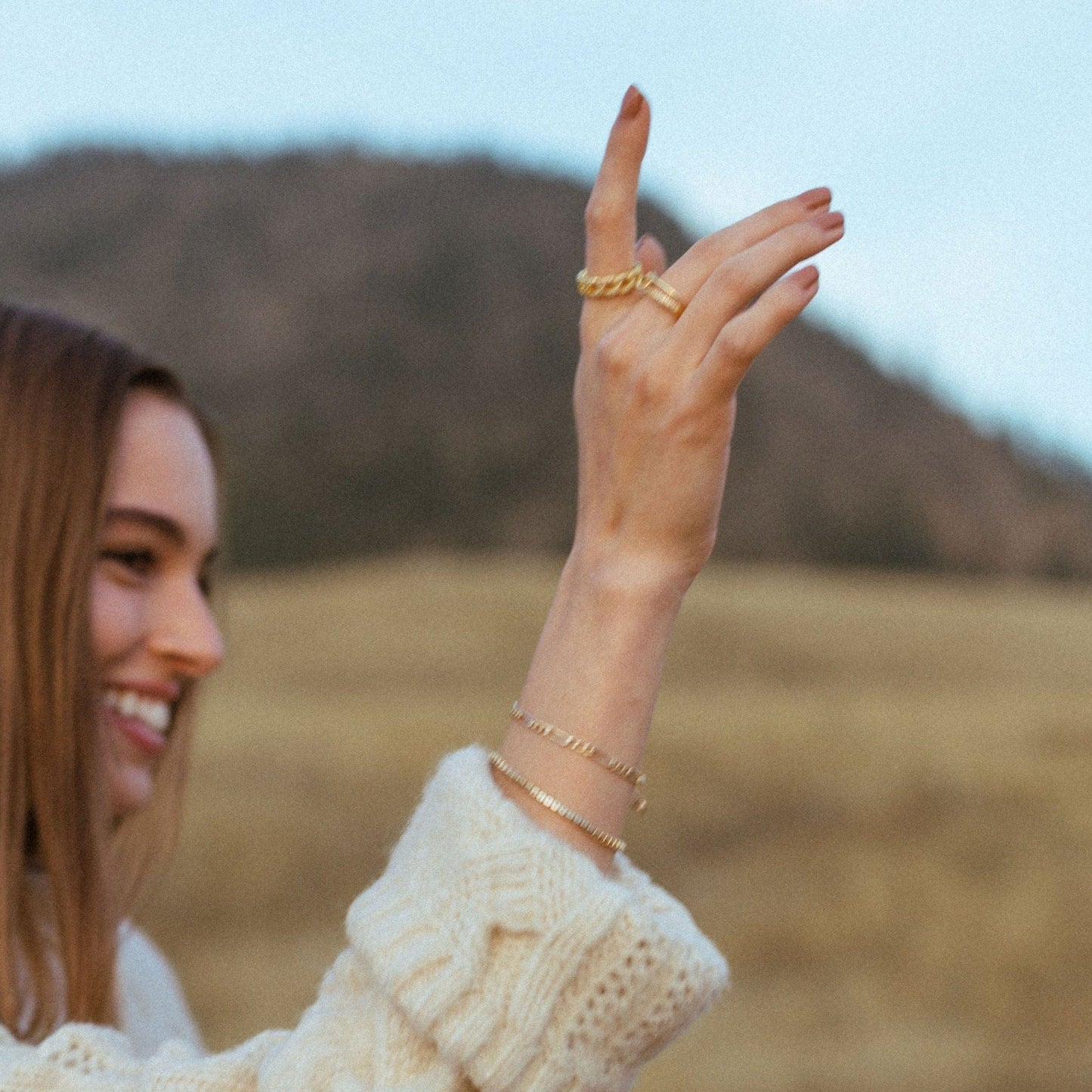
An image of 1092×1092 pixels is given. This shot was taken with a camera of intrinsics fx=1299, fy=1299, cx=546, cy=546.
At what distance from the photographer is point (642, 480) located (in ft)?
3.48

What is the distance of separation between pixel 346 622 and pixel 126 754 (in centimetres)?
1551

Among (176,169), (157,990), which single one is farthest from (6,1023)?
(176,169)

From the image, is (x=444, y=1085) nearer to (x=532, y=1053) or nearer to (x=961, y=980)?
(x=532, y=1053)

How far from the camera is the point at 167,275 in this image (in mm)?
42000

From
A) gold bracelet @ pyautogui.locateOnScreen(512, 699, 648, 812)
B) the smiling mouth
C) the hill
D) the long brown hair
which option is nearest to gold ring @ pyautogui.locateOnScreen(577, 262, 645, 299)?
gold bracelet @ pyautogui.locateOnScreen(512, 699, 648, 812)

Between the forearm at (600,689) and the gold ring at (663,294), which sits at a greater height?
the gold ring at (663,294)

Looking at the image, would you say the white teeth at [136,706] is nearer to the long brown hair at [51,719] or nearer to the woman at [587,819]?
the long brown hair at [51,719]

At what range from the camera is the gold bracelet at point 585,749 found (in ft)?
3.44

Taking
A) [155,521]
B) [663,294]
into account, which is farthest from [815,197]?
[155,521]

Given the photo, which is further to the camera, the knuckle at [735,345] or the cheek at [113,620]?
the cheek at [113,620]

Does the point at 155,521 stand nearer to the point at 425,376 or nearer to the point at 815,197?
the point at 815,197

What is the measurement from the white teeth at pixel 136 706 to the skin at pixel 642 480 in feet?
2.66

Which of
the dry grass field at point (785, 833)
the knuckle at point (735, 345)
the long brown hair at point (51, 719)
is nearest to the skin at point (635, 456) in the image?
the knuckle at point (735, 345)

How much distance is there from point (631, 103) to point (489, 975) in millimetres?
726
